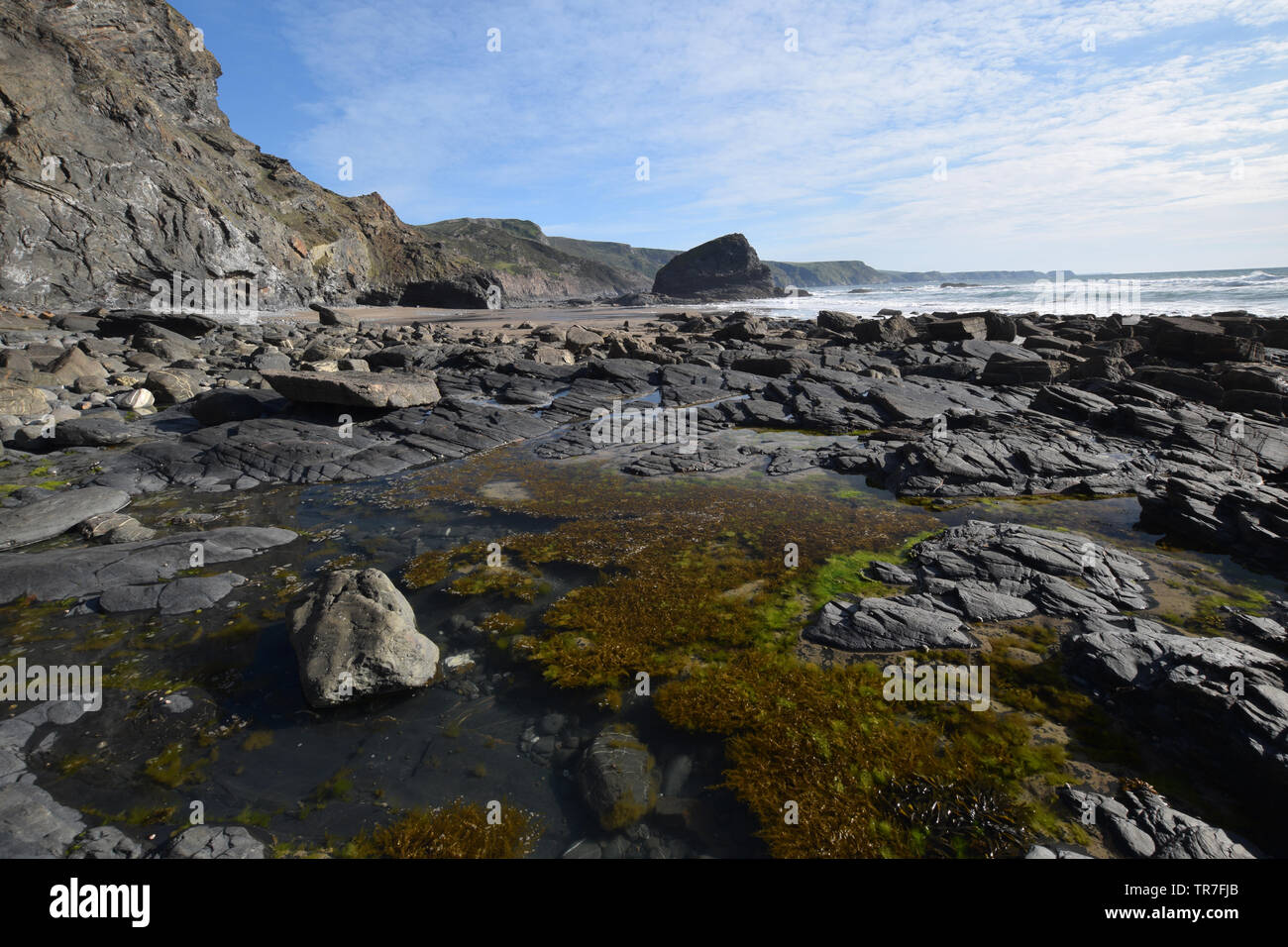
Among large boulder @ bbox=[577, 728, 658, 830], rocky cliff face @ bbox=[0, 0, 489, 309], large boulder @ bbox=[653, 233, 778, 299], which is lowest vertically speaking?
large boulder @ bbox=[577, 728, 658, 830]

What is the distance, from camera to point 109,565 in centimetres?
704

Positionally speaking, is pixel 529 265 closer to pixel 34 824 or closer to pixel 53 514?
pixel 53 514

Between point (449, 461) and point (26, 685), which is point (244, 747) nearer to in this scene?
point (26, 685)

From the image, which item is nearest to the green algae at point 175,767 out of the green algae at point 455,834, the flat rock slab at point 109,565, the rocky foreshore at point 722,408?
the green algae at point 455,834

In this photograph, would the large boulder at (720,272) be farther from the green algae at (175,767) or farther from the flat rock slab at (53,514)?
the green algae at (175,767)

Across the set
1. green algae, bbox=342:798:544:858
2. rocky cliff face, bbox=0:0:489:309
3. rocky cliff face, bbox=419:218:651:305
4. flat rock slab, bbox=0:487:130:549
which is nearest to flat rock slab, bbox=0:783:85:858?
green algae, bbox=342:798:544:858

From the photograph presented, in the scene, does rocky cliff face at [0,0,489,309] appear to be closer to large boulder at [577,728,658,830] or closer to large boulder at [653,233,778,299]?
large boulder at [577,728,658,830]

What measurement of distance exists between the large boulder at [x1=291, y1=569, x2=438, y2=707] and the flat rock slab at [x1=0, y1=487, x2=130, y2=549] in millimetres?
5764

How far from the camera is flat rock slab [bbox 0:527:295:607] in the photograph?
6.62 meters

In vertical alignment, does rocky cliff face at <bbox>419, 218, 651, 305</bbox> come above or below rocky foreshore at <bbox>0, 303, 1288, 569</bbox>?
above

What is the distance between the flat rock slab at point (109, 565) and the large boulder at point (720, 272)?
133414mm

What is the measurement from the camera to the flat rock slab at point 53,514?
7.98 meters

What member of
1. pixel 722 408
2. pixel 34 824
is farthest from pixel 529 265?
pixel 34 824
